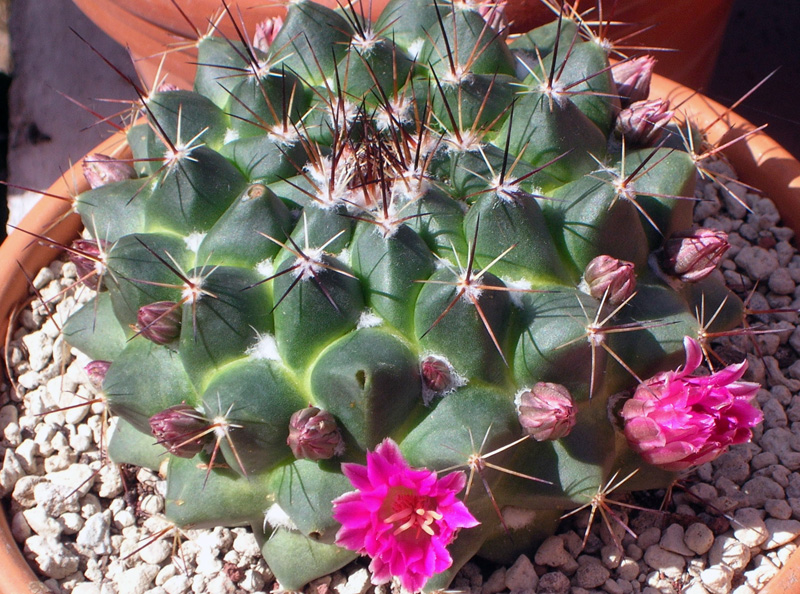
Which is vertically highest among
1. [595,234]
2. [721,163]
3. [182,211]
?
[182,211]

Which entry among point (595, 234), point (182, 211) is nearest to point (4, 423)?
point (182, 211)

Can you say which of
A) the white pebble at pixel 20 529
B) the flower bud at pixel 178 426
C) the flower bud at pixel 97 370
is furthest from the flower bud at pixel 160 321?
the white pebble at pixel 20 529

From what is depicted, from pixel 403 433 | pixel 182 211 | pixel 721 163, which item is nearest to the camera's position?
pixel 403 433

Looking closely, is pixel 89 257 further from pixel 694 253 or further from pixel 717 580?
pixel 717 580

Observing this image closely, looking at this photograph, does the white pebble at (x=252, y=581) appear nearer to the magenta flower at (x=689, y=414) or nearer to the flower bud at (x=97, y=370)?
the flower bud at (x=97, y=370)

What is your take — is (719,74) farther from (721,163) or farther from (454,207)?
(454,207)

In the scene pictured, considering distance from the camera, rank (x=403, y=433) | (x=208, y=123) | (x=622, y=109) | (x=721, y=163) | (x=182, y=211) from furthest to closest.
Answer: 1. (x=721, y=163)
2. (x=622, y=109)
3. (x=208, y=123)
4. (x=182, y=211)
5. (x=403, y=433)

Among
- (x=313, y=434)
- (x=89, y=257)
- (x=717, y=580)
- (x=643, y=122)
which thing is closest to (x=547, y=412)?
(x=313, y=434)
